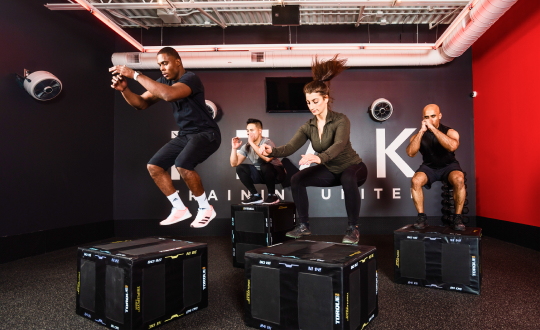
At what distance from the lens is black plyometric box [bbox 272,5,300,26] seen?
4160 mm

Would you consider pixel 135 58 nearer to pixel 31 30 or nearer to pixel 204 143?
pixel 31 30

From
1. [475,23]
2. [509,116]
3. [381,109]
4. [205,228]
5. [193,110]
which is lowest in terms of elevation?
[205,228]

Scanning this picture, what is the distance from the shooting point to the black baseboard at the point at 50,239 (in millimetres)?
3689

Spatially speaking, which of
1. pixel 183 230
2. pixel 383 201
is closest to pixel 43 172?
pixel 183 230

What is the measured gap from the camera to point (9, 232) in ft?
12.2

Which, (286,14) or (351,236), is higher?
(286,14)

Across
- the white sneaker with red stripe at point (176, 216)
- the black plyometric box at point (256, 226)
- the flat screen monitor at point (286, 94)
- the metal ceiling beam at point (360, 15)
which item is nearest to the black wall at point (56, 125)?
the white sneaker with red stripe at point (176, 216)

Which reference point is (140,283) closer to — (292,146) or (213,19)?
(292,146)

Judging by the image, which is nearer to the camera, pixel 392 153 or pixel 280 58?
pixel 280 58

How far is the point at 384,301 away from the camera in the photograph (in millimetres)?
2344

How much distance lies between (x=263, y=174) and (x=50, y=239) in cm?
296

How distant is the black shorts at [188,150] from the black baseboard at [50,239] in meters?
2.48

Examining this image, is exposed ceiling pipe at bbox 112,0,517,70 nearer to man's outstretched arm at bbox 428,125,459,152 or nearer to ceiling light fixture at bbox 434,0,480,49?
ceiling light fixture at bbox 434,0,480,49

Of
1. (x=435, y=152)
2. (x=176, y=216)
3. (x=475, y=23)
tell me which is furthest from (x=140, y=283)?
(x=475, y=23)
